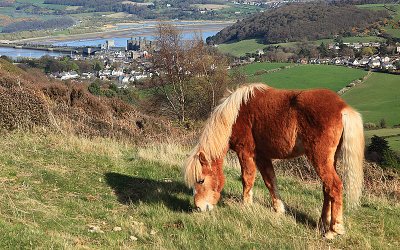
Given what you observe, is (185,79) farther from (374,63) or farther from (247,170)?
(374,63)

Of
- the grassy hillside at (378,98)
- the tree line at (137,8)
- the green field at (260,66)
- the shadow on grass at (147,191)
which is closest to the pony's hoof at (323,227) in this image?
Answer: the shadow on grass at (147,191)

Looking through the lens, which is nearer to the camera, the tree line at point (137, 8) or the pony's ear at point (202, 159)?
the pony's ear at point (202, 159)

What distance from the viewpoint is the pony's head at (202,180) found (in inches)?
253

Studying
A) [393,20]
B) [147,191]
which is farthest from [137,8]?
[147,191]

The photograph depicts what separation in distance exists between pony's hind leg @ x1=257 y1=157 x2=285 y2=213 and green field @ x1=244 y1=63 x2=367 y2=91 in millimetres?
49336

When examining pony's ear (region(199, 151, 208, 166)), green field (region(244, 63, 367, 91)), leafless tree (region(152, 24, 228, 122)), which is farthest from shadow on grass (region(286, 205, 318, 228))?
green field (region(244, 63, 367, 91))

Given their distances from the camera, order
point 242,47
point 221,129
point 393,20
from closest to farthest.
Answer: point 221,129
point 242,47
point 393,20

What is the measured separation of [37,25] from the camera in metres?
128

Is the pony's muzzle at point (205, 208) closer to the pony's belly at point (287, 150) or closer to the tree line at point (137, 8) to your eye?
the pony's belly at point (287, 150)

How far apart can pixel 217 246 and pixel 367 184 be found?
5.97 meters

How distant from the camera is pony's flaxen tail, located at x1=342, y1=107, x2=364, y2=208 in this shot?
5723 millimetres

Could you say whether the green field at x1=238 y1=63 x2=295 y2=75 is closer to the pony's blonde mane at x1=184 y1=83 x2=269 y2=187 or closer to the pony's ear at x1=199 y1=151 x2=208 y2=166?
the pony's blonde mane at x1=184 y1=83 x2=269 y2=187

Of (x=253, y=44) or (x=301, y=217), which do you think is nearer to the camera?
(x=301, y=217)

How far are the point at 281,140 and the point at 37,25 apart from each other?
134m
